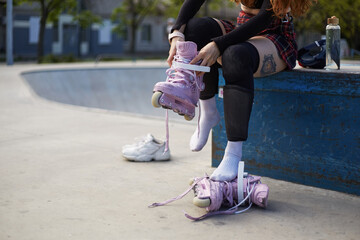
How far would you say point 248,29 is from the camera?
8.35 ft

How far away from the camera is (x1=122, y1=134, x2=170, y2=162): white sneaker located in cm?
346

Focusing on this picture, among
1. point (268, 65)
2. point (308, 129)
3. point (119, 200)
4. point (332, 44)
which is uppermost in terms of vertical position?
point (332, 44)

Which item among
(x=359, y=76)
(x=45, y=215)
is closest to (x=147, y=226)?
Result: (x=45, y=215)

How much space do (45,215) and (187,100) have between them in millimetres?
881

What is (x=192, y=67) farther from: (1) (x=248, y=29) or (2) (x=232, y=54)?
(1) (x=248, y=29)

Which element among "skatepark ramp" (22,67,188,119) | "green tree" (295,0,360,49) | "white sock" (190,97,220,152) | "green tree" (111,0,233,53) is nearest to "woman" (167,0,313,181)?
"white sock" (190,97,220,152)

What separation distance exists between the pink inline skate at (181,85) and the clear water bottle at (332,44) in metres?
0.98

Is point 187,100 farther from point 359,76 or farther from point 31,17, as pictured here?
point 31,17

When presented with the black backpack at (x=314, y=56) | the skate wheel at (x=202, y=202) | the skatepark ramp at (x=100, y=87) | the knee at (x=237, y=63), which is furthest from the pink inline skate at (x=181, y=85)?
the skatepark ramp at (x=100, y=87)

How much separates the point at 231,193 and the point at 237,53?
0.68 meters

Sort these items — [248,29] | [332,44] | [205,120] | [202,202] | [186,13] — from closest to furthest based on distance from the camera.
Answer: [202,202], [248,29], [186,13], [205,120], [332,44]

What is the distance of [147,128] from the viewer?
5.00 metres

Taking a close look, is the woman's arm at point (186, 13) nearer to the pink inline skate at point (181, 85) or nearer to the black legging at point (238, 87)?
the pink inline skate at point (181, 85)

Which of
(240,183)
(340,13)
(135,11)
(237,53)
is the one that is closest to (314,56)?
(237,53)
